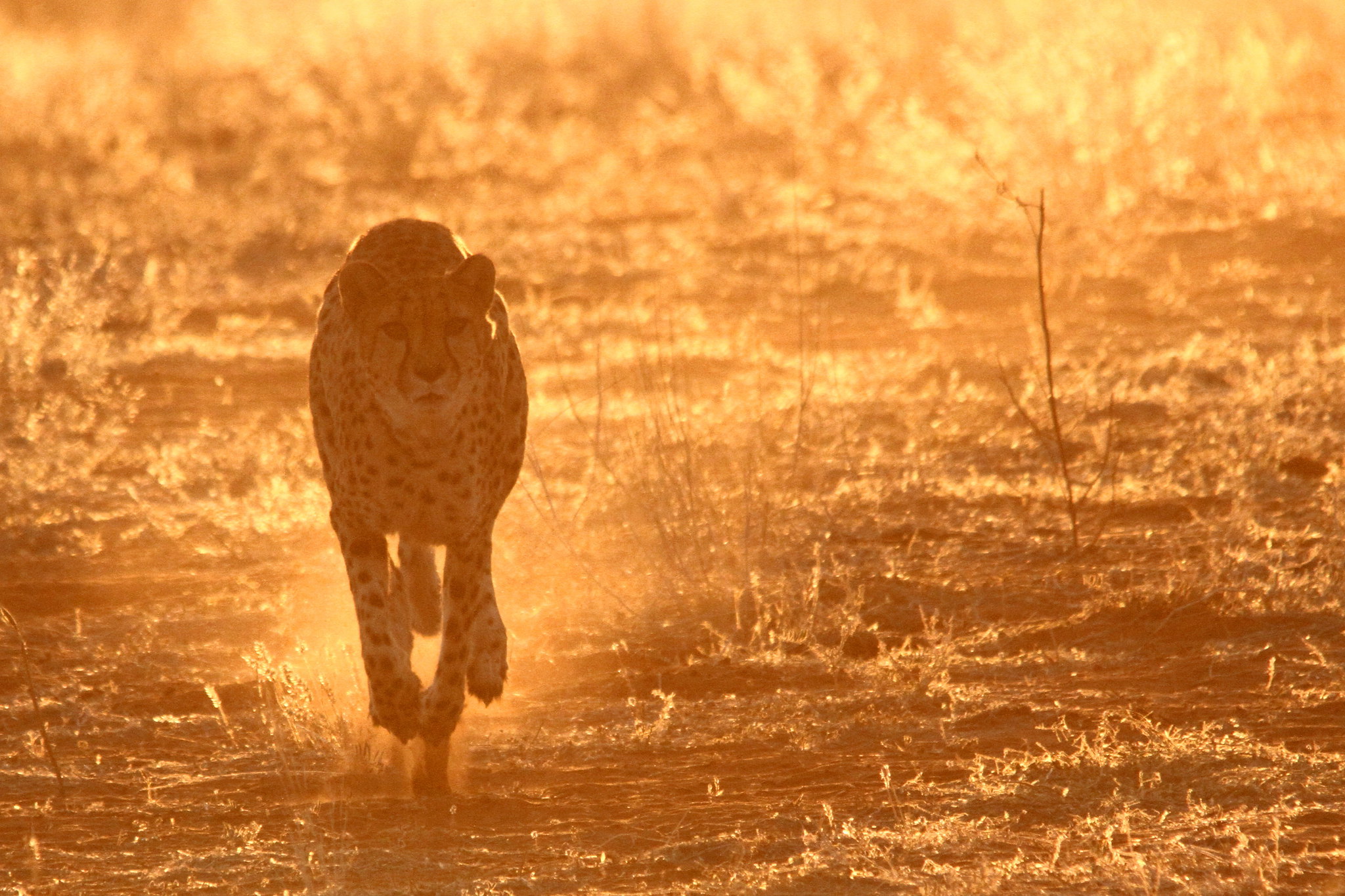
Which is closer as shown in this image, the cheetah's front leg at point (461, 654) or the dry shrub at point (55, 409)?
the cheetah's front leg at point (461, 654)

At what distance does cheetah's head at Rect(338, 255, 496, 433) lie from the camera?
603 cm

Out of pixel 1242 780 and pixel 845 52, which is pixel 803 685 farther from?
pixel 845 52

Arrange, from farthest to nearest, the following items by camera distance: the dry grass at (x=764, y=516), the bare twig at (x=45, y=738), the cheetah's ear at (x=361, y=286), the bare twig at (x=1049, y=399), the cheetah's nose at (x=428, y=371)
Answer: the bare twig at (x=1049, y=399)
the cheetah's ear at (x=361, y=286)
the cheetah's nose at (x=428, y=371)
the bare twig at (x=45, y=738)
the dry grass at (x=764, y=516)

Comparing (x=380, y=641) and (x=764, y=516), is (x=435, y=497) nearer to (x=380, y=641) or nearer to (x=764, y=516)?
(x=380, y=641)

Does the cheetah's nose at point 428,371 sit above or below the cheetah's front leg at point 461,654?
above

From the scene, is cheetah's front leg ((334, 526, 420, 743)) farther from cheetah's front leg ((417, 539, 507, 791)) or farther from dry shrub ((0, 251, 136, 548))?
dry shrub ((0, 251, 136, 548))

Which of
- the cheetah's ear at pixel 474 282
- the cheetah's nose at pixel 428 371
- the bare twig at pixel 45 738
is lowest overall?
the bare twig at pixel 45 738

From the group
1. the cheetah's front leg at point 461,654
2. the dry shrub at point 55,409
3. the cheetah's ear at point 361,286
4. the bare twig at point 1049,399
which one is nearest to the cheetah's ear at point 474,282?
the cheetah's ear at point 361,286

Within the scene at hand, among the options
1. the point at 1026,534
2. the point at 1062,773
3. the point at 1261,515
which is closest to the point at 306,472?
the point at 1026,534

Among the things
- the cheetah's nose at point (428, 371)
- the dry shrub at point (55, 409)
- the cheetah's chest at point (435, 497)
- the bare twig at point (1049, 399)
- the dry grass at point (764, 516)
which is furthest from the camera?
the dry shrub at point (55, 409)

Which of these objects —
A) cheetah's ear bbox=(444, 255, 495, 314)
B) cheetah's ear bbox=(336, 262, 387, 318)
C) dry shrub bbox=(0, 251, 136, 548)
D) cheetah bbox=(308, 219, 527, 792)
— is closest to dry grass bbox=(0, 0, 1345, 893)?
dry shrub bbox=(0, 251, 136, 548)

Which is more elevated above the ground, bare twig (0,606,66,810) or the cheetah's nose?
the cheetah's nose

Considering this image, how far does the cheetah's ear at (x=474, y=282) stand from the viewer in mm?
6133

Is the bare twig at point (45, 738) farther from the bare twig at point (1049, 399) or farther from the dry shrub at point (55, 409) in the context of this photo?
the bare twig at point (1049, 399)
